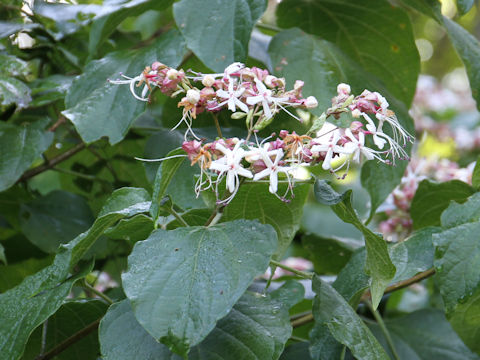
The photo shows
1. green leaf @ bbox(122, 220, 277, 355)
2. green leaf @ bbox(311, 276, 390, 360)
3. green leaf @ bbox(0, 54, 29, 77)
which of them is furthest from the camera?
green leaf @ bbox(0, 54, 29, 77)

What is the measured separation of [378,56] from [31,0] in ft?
1.74

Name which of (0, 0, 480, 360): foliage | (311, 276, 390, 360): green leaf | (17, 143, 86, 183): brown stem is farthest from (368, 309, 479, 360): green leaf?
(17, 143, 86, 183): brown stem

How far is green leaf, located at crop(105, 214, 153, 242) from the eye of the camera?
58 cm

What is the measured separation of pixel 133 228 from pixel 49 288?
10 cm

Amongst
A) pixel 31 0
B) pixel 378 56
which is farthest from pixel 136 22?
pixel 378 56

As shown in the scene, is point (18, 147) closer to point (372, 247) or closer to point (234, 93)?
point (234, 93)

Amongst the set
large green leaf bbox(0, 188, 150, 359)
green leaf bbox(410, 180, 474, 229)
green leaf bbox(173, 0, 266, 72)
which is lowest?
green leaf bbox(410, 180, 474, 229)

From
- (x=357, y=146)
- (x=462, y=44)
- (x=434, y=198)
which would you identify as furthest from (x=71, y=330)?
(x=462, y=44)

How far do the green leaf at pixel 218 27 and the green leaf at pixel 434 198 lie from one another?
35 centimetres

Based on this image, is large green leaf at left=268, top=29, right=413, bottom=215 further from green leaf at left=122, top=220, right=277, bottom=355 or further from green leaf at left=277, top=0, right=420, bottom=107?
green leaf at left=122, top=220, right=277, bottom=355

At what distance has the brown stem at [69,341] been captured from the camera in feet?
2.17

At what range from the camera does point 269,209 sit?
0.65 metres

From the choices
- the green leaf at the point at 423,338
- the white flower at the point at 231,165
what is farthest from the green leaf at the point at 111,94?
the green leaf at the point at 423,338

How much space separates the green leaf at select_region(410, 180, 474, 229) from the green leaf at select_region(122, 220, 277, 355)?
0.42 meters
